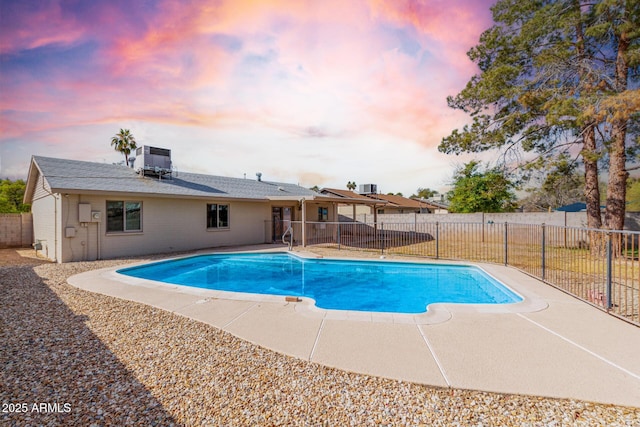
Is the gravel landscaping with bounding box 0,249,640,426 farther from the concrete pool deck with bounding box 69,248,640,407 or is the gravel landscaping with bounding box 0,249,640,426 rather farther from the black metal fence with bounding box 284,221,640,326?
the black metal fence with bounding box 284,221,640,326

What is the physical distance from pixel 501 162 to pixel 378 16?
25.6 feet

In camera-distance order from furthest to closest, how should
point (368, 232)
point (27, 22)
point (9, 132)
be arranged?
point (368, 232), point (9, 132), point (27, 22)

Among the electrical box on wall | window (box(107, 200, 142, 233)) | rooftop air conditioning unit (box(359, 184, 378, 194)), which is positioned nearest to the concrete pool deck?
the electrical box on wall

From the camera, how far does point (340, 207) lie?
3039 cm

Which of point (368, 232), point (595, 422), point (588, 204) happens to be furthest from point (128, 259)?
point (588, 204)

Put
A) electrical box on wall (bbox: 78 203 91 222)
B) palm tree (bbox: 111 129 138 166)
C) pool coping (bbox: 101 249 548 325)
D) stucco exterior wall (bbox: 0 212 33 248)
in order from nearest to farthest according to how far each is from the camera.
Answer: pool coping (bbox: 101 249 548 325), electrical box on wall (bbox: 78 203 91 222), stucco exterior wall (bbox: 0 212 33 248), palm tree (bbox: 111 129 138 166)

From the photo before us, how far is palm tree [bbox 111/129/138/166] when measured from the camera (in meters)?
29.7

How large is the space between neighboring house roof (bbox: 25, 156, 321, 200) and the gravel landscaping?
26.6ft

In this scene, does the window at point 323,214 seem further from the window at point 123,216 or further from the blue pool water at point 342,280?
the window at point 123,216

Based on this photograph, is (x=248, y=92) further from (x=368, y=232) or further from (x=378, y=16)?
(x=368, y=232)

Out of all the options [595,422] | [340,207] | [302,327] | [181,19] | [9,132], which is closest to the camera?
[595,422]

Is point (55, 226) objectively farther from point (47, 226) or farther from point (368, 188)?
point (368, 188)

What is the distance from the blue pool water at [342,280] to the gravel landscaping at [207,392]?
360cm

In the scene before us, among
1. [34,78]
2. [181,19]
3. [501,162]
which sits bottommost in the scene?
[501,162]
